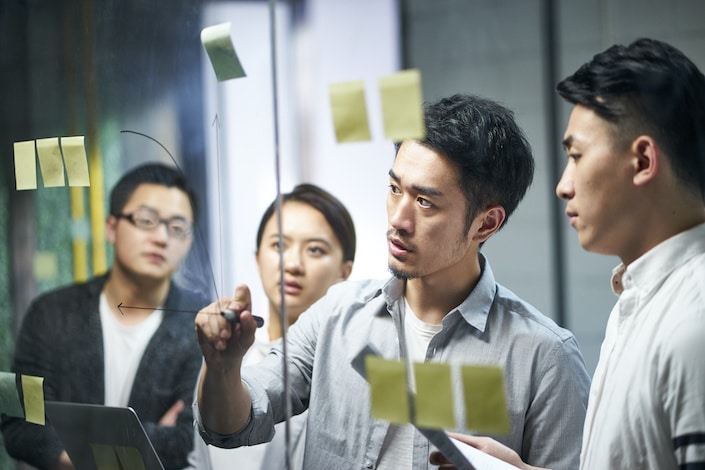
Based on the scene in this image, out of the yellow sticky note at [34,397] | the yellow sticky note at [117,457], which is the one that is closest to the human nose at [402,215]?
the yellow sticky note at [117,457]

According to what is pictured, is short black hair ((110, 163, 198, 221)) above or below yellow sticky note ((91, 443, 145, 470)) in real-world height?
above

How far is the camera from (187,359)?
166cm

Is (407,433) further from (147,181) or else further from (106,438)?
(147,181)

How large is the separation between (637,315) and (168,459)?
3.31 ft

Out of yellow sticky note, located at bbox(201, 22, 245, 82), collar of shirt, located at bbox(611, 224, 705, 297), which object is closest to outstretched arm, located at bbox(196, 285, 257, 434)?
yellow sticky note, located at bbox(201, 22, 245, 82)

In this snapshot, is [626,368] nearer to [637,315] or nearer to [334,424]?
[637,315]

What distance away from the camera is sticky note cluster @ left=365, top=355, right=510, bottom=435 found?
3.20 ft

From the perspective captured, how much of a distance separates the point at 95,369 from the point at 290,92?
0.73 m

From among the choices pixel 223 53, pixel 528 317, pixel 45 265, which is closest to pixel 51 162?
pixel 223 53

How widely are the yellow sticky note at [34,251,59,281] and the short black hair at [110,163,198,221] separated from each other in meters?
0.23

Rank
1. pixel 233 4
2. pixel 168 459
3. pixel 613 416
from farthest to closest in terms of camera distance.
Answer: pixel 168 459 → pixel 233 4 → pixel 613 416

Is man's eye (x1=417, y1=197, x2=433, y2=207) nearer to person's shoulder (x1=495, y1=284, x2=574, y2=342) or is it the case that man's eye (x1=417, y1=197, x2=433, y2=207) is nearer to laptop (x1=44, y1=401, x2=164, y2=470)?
person's shoulder (x1=495, y1=284, x2=574, y2=342)

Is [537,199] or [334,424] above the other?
[537,199]

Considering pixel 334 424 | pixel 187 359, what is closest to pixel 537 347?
pixel 334 424
